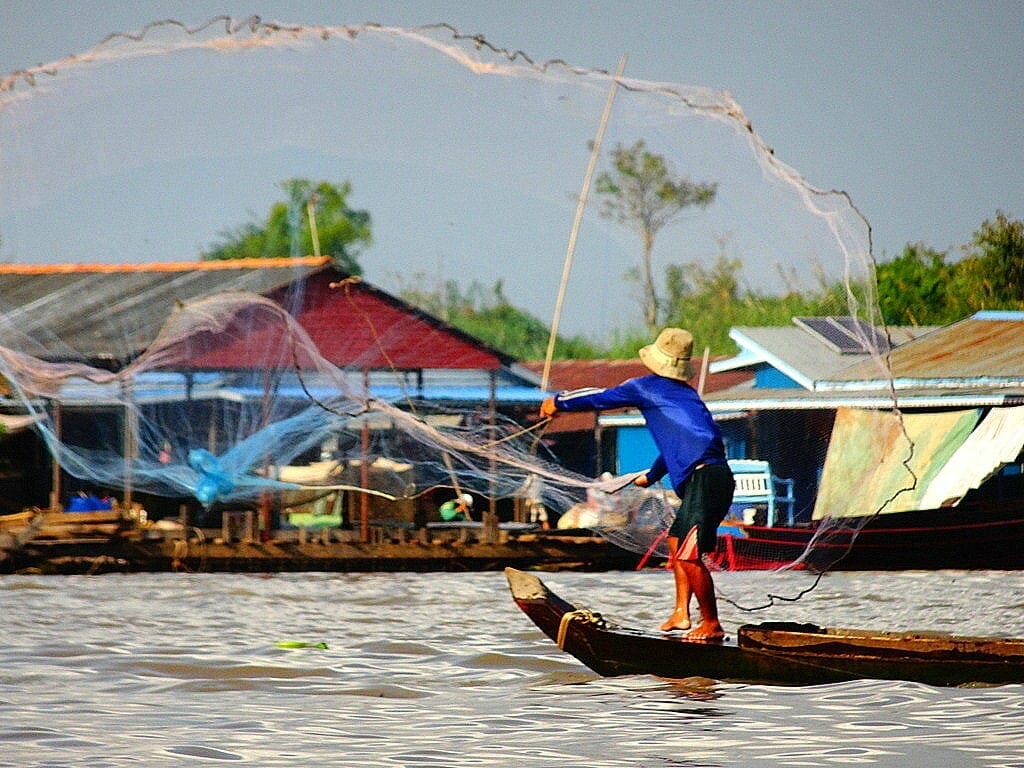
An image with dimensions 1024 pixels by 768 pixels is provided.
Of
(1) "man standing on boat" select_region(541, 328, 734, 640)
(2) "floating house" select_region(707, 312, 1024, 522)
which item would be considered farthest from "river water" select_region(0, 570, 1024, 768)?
(2) "floating house" select_region(707, 312, 1024, 522)

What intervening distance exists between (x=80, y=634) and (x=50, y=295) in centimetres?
1011

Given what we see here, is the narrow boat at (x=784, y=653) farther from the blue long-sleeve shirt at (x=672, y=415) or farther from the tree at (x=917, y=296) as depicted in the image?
the tree at (x=917, y=296)

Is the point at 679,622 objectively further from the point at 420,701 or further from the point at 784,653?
the point at 420,701

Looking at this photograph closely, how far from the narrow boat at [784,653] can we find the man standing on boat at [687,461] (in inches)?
6.5

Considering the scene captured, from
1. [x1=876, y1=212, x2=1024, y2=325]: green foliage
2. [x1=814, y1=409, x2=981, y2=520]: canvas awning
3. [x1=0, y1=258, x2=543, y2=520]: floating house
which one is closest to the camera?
[x1=814, y1=409, x2=981, y2=520]: canvas awning

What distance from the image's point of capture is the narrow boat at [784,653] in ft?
23.7

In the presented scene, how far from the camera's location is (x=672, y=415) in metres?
7.59

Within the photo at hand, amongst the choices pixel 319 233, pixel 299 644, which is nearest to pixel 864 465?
pixel 299 644

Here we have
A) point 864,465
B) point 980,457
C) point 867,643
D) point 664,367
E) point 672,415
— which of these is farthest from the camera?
point 980,457

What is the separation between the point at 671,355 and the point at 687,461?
0.55 meters

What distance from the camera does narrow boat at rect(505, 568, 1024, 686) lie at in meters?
7.24

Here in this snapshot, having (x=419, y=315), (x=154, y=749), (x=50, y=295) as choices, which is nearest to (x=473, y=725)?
(x=154, y=749)

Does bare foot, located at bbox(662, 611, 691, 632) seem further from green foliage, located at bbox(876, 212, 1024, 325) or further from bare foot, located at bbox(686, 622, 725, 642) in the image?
green foliage, located at bbox(876, 212, 1024, 325)

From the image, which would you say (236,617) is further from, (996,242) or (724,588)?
(996,242)
